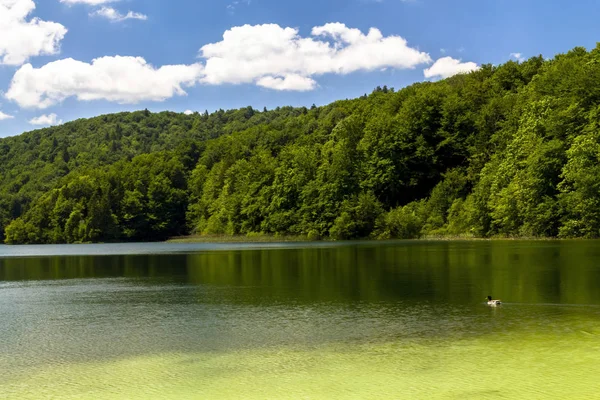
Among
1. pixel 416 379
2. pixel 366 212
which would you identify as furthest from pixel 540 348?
pixel 366 212

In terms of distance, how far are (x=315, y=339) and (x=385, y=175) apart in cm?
10686

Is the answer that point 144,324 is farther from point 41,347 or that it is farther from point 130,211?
point 130,211

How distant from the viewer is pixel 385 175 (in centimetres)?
12438

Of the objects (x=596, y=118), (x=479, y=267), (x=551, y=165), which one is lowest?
(x=479, y=267)

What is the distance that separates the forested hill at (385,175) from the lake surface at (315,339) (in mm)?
54330

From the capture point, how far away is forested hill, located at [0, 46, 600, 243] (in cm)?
8550

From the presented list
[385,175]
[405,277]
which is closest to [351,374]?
[405,277]

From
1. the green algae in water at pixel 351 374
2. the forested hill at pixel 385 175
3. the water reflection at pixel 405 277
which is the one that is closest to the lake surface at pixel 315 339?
the green algae in water at pixel 351 374

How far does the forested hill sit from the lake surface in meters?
54.3

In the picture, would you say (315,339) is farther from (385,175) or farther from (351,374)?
(385,175)

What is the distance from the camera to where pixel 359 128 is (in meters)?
141

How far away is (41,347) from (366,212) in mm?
100390

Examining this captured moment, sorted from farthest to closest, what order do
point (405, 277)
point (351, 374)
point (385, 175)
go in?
1. point (385, 175)
2. point (405, 277)
3. point (351, 374)

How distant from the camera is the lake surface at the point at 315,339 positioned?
46.4ft
